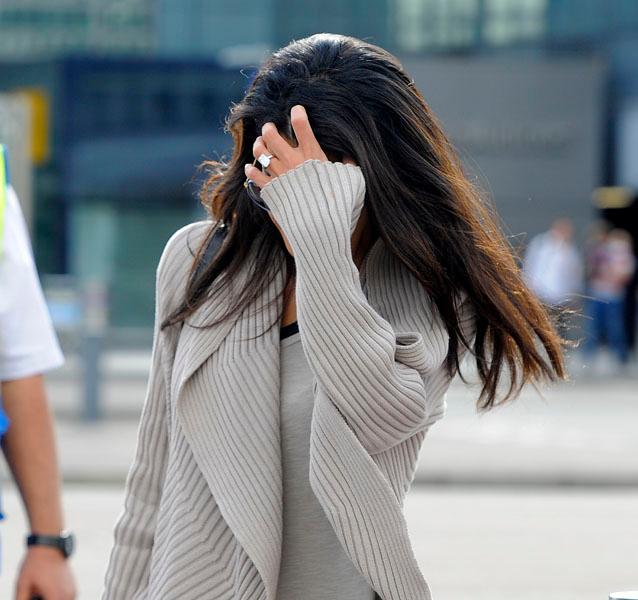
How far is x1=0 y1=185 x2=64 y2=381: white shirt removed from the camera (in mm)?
2514

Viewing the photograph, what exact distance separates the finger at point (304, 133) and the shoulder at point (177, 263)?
35cm

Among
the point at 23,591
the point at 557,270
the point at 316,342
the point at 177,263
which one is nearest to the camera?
the point at 316,342

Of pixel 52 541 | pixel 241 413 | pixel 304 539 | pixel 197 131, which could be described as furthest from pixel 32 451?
→ pixel 197 131

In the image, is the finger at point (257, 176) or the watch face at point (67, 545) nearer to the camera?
the finger at point (257, 176)

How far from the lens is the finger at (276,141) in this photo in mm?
2316

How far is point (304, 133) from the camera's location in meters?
2.31

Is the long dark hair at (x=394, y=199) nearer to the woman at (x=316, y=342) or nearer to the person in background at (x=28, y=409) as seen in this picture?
the woman at (x=316, y=342)

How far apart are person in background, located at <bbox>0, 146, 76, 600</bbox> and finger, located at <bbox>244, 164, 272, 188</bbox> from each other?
46 cm

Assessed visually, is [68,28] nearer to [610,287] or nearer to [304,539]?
[610,287]

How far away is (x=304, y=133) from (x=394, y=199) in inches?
7.8

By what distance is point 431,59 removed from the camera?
1085 inches

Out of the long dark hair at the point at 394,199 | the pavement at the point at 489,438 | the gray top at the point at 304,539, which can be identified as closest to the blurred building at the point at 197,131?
the pavement at the point at 489,438

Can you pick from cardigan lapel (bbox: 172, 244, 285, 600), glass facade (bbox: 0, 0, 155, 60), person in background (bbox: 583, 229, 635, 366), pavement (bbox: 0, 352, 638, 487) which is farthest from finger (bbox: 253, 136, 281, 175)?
glass facade (bbox: 0, 0, 155, 60)

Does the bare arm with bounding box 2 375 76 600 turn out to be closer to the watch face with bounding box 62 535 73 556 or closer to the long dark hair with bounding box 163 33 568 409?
the watch face with bounding box 62 535 73 556
